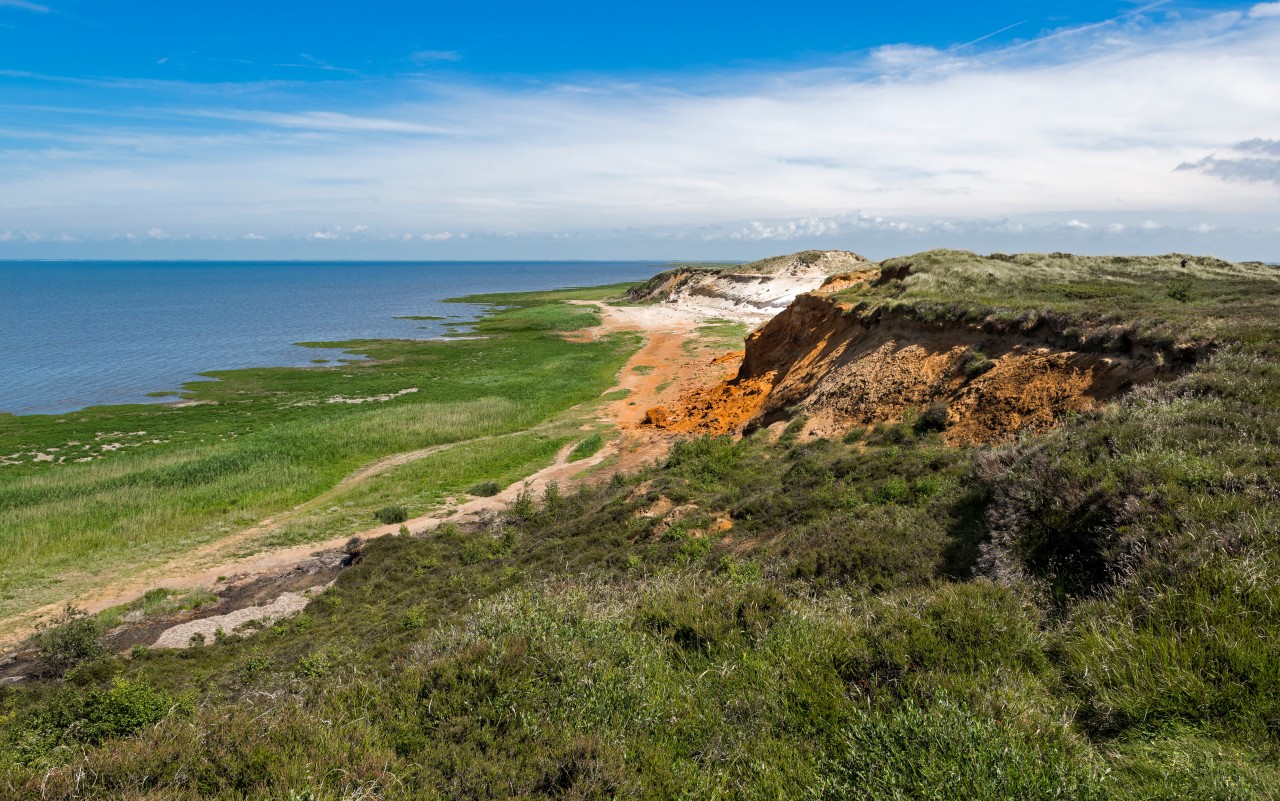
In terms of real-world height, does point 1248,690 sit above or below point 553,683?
above

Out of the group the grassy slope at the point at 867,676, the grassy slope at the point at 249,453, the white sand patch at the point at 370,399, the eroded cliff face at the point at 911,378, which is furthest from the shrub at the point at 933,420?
the white sand patch at the point at 370,399

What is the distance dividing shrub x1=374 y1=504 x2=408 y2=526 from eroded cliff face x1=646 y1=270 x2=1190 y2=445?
13.0m

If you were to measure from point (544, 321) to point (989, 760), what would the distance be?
8205 cm

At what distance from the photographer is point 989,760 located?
441 centimetres

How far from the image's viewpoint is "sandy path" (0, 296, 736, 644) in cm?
1714

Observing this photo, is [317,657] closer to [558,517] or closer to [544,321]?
[558,517]

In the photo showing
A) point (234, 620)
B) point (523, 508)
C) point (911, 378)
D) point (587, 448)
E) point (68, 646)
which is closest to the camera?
point (68, 646)

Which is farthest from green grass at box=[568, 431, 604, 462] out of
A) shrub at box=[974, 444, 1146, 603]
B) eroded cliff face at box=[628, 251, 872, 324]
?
eroded cliff face at box=[628, 251, 872, 324]

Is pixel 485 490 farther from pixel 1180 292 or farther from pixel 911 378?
pixel 1180 292

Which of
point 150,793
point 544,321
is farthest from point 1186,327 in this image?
point 544,321

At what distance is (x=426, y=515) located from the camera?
2111 cm

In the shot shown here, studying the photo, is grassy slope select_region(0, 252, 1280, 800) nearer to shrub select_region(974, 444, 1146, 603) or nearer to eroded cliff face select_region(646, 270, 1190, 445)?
shrub select_region(974, 444, 1146, 603)

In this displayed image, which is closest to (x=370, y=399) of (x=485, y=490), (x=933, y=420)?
(x=485, y=490)

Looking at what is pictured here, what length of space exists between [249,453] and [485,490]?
568 inches
